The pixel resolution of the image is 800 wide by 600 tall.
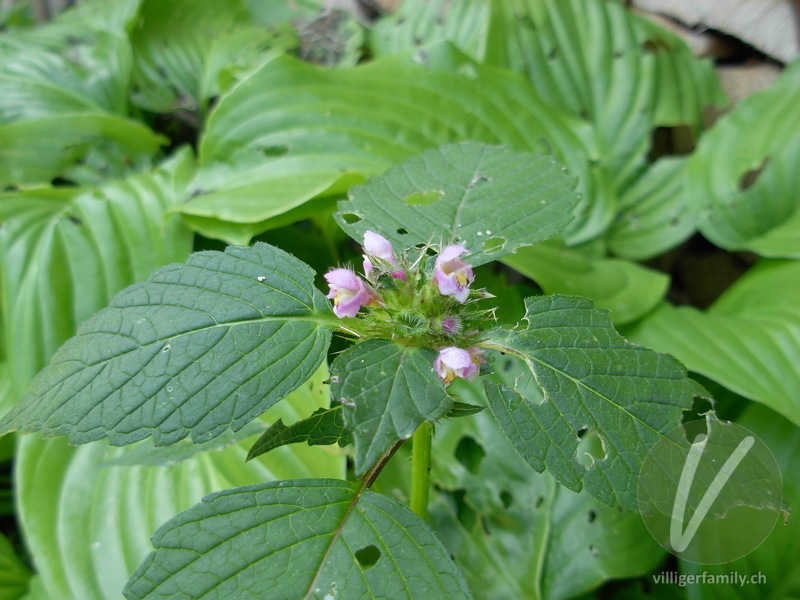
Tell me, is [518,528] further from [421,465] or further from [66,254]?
[66,254]

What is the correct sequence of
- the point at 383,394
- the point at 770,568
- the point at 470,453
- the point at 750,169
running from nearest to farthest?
the point at 383,394, the point at 770,568, the point at 470,453, the point at 750,169

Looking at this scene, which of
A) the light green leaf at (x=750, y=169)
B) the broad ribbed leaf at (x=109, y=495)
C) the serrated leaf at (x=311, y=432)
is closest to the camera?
the serrated leaf at (x=311, y=432)

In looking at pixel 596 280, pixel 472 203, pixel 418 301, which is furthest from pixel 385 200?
pixel 596 280

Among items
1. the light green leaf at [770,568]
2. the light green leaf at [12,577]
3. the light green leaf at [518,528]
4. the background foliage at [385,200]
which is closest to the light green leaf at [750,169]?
the background foliage at [385,200]

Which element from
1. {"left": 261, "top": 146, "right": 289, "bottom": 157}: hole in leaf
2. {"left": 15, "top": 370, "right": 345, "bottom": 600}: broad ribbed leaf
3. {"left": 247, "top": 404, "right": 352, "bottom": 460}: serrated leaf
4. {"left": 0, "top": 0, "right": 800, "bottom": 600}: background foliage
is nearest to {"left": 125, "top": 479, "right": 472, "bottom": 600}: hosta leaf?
{"left": 247, "top": 404, "right": 352, "bottom": 460}: serrated leaf

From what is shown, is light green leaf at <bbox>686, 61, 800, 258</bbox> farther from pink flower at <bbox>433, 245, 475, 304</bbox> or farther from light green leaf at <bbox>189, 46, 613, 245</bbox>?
pink flower at <bbox>433, 245, 475, 304</bbox>

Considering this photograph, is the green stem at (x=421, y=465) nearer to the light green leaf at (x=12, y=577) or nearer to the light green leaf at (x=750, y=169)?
the light green leaf at (x=12, y=577)
